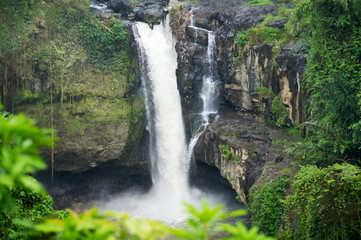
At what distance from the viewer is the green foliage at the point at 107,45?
62.2ft

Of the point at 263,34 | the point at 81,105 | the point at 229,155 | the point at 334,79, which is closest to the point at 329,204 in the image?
the point at 334,79

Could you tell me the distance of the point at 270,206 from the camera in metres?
10.0

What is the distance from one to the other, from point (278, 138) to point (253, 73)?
430cm

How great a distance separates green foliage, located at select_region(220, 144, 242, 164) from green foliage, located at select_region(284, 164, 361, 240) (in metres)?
6.04

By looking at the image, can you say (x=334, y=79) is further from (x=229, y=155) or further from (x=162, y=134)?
(x=162, y=134)

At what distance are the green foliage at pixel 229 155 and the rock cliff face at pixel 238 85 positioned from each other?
1.9 inches

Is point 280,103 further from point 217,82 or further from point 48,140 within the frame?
point 48,140

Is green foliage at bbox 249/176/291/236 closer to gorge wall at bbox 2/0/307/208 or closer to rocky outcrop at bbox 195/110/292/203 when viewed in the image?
rocky outcrop at bbox 195/110/292/203

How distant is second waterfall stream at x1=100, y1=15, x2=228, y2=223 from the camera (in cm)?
1756

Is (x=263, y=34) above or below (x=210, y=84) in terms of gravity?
above

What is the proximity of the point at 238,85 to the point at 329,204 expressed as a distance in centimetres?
1206

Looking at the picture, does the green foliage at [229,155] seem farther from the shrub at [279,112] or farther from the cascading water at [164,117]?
the cascading water at [164,117]

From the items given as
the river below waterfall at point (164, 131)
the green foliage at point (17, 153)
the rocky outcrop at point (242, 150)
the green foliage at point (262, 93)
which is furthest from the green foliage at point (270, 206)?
the green foliage at point (17, 153)

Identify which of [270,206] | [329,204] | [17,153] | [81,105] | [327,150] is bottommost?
[270,206]
